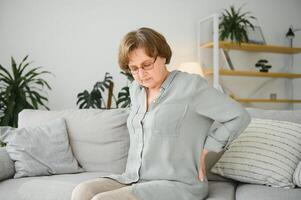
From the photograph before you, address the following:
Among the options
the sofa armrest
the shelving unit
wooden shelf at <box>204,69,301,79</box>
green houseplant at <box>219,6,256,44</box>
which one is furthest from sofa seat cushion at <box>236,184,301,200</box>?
green houseplant at <box>219,6,256,44</box>

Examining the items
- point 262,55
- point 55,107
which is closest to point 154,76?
point 55,107

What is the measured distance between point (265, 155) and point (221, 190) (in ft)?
0.93

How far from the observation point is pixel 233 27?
414 cm

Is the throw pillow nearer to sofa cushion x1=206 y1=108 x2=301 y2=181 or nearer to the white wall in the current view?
sofa cushion x1=206 y1=108 x2=301 y2=181

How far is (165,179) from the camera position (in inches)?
55.9

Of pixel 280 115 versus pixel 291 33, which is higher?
pixel 291 33

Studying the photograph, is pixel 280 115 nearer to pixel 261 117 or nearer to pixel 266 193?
pixel 261 117

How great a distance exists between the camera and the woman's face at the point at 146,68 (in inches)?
58.4

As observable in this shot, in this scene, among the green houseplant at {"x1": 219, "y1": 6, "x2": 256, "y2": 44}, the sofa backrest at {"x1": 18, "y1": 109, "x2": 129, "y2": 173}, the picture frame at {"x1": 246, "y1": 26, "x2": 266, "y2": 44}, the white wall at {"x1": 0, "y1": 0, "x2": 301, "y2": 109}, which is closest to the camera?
the sofa backrest at {"x1": 18, "y1": 109, "x2": 129, "y2": 173}

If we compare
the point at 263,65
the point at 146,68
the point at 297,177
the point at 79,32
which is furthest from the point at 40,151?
the point at 263,65

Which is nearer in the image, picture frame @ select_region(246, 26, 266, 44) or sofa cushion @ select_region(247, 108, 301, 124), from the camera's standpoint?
sofa cushion @ select_region(247, 108, 301, 124)

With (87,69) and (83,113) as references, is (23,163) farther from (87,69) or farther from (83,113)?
(87,69)

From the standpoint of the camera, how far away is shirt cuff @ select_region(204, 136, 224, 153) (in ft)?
4.75

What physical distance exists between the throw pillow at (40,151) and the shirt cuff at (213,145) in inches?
35.2
